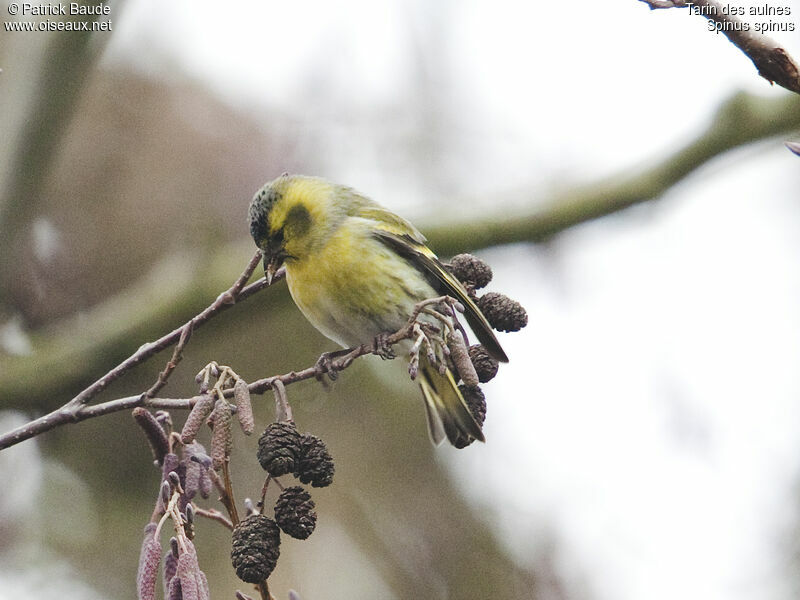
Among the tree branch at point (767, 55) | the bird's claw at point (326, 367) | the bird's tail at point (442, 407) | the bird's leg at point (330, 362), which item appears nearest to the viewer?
the tree branch at point (767, 55)

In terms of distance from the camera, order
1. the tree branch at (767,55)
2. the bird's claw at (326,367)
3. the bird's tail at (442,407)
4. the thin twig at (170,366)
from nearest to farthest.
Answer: the tree branch at (767,55) < the thin twig at (170,366) < the bird's claw at (326,367) < the bird's tail at (442,407)

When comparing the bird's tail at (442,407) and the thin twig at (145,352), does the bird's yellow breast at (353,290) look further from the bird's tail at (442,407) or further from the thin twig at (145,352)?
the thin twig at (145,352)

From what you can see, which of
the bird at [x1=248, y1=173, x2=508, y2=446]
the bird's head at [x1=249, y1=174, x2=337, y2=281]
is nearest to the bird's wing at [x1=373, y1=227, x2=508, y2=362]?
the bird at [x1=248, y1=173, x2=508, y2=446]

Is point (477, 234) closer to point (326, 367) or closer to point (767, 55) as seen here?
point (326, 367)

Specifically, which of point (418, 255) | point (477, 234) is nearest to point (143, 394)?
point (418, 255)

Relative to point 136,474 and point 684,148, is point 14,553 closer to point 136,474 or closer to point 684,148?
point 136,474

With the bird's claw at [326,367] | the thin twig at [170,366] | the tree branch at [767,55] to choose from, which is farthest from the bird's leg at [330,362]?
the tree branch at [767,55]

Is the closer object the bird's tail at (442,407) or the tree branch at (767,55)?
the tree branch at (767,55)

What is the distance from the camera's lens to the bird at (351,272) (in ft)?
7.00

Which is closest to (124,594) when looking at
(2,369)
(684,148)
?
(2,369)

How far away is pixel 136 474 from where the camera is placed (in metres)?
4.24

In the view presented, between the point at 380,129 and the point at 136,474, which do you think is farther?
the point at 380,129

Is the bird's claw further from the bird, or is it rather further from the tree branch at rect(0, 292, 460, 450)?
the bird

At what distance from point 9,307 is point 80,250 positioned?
44cm
